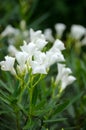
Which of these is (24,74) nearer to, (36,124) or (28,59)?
(28,59)

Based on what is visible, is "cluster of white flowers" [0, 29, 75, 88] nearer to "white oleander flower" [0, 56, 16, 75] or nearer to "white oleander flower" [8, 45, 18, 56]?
"white oleander flower" [0, 56, 16, 75]

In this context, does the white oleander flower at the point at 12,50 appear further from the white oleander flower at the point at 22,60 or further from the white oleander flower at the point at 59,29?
the white oleander flower at the point at 59,29

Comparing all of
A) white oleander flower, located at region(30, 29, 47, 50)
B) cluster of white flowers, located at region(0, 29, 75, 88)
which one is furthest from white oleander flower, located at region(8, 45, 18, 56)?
cluster of white flowers, located at region(0, 29, 75, 88)

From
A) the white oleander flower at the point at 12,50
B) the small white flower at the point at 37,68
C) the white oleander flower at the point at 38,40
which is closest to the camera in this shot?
the small white flower at the point at 37,68

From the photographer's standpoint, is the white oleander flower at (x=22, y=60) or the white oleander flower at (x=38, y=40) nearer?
the white oleander flower at (x=22, y=60)

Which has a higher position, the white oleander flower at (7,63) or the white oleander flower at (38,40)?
the white oleander flower at (38,40)

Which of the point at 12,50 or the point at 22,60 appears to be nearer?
the point at 22,60

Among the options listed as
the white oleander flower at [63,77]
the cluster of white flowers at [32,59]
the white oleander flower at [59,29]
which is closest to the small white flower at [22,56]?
the cluster of white flowers at [32,59]

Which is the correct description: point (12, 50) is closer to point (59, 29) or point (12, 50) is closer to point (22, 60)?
point (22, 60)

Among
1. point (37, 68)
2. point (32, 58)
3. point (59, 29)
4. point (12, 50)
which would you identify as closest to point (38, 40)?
point (32, 58)
